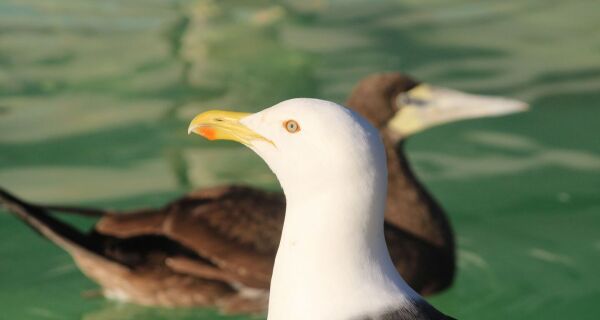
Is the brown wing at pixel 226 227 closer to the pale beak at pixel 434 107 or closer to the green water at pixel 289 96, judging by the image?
the green water at pixel 289 96

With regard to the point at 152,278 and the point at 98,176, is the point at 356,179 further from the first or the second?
the point at 98,176

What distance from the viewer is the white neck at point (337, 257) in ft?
10.4

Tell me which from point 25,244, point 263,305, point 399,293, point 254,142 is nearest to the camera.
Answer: point 399,293

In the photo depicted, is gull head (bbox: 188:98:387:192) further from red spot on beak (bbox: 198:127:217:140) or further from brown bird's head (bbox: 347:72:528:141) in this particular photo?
brown bird's head (bbox: 347:72:528:141)

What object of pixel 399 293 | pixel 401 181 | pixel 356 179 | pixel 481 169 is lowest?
pixel 481 169

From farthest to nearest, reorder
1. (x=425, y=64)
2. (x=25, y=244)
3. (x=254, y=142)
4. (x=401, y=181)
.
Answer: (x=425, y=64), (x=25, y=244), (x=401, y=181), (x=254, y=142)

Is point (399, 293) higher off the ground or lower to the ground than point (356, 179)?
lower

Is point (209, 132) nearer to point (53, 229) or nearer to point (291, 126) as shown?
point (291, 126)

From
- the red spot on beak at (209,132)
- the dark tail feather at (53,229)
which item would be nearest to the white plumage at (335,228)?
the red spot on beak at (209,132)

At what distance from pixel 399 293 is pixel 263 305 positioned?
6.37ft

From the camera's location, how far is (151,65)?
31.3 feet

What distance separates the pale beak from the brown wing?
2.26 ft

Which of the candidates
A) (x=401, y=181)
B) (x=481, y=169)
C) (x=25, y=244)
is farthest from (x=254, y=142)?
(x=481, y=169)

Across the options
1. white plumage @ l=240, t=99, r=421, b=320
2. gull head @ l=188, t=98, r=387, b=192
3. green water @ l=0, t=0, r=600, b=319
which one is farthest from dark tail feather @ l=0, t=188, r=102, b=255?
white plumage @ l=240, t=99, r=421, b=320
